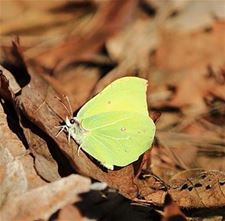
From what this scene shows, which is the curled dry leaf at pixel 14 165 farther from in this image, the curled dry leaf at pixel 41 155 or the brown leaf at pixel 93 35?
the brown leaf at pixel 93 35

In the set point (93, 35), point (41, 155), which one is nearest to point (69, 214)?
point (41, 155)

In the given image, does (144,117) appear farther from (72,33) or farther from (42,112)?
(72,33)

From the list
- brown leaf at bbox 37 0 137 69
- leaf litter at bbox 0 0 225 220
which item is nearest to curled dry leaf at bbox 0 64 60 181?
leaf litter at bbox 0 0 225 220

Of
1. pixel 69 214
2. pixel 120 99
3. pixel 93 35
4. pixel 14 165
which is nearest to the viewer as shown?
pixel 69 214

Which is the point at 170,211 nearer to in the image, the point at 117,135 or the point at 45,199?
the point at 45,199

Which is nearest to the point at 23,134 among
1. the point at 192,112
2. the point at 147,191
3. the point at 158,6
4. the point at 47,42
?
the point at 147,191

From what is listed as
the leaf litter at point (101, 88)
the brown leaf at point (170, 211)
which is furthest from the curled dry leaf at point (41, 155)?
the brown leaf at point (170, 211)
